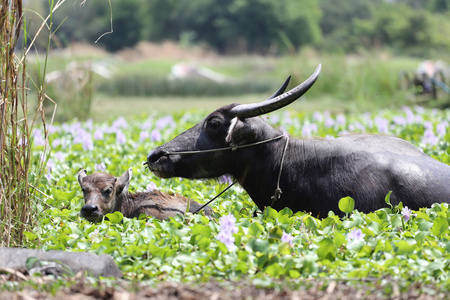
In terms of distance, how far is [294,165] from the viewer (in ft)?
18.9

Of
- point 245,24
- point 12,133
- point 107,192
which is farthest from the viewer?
point 245,24

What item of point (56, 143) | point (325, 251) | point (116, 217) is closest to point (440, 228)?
point (325, 251)

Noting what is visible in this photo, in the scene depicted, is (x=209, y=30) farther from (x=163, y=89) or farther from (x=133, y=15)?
(x=163, y=89)

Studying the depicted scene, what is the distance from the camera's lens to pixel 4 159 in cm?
462

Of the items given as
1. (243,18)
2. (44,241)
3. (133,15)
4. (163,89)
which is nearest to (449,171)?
(44,241)

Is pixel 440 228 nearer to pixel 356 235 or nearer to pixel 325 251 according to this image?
pixel 356 235

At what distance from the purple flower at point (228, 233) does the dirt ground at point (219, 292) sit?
54 cm

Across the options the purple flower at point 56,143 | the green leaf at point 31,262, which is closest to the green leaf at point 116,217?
the green leaf at point 31,262

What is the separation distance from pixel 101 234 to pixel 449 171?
2930 mm

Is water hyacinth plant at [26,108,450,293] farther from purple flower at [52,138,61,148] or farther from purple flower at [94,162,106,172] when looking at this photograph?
purple flower at [52,138,61,148]

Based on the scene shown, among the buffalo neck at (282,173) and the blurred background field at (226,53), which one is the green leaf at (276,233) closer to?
the buffalo neck at (282,173)

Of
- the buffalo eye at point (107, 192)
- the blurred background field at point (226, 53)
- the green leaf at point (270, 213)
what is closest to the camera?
the green leaf at point (270, 213)

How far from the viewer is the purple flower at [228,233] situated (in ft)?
14.2

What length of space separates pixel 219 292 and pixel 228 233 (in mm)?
790
